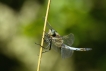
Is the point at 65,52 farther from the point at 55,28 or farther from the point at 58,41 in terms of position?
the point at 55,28

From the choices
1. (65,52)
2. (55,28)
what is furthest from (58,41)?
(55,28)

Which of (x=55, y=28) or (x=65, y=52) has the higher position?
(x=55, y=28)

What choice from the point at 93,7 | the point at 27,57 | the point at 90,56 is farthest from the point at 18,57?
the point at 93,7

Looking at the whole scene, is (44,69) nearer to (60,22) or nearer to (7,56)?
(7,56)

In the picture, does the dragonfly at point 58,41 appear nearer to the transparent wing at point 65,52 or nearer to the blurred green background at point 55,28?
the transparent wing at point 65,52

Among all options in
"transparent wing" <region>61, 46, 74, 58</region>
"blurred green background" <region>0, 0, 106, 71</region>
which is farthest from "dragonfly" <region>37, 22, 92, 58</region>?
"blurred green background" <region>0, 0, 106, 71</region>

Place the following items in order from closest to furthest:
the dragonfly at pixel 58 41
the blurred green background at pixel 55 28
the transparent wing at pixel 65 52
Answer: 1. the dragonfly at pixel 58 41
2. the transparent wing at pixel 65 52
3. the blurred green background at pixel 55 28

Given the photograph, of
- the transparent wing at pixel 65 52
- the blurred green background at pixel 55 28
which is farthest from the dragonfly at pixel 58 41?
the blurred green background at pixel 55 28

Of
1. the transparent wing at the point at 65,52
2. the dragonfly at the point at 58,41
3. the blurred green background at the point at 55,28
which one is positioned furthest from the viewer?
the blurred green background at the point at 55,28
